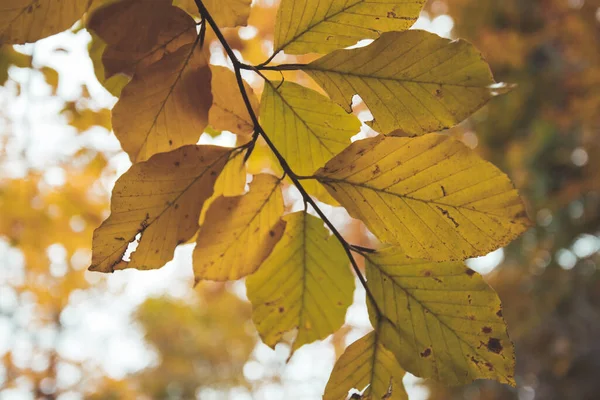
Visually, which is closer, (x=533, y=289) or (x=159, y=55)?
(x=159, y=55)

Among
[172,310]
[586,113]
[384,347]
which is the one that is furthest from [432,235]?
[172,310]

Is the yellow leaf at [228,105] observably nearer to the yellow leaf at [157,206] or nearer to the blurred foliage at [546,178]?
the yellow leaf at [157,206]

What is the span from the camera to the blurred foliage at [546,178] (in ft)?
10.3

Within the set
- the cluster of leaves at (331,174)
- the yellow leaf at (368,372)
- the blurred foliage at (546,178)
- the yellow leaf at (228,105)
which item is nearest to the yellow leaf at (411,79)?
the cluster of leaves at (331,174)

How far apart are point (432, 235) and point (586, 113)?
9.03ft

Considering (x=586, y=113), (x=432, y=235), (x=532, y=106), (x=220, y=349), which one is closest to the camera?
(x=432, y=235)

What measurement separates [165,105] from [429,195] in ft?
0.82

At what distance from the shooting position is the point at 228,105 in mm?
470

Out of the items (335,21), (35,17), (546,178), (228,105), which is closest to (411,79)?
(335,21)

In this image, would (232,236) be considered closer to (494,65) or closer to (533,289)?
(533,289)

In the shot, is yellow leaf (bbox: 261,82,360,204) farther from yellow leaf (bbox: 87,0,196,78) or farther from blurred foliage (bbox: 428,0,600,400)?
blurred foliage (bbox: 428,0,600,400)

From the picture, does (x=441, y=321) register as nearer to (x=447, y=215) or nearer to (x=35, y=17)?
(x=447, y=215)

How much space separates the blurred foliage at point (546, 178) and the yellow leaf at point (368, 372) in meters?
2.86

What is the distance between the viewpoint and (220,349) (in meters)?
6.96
